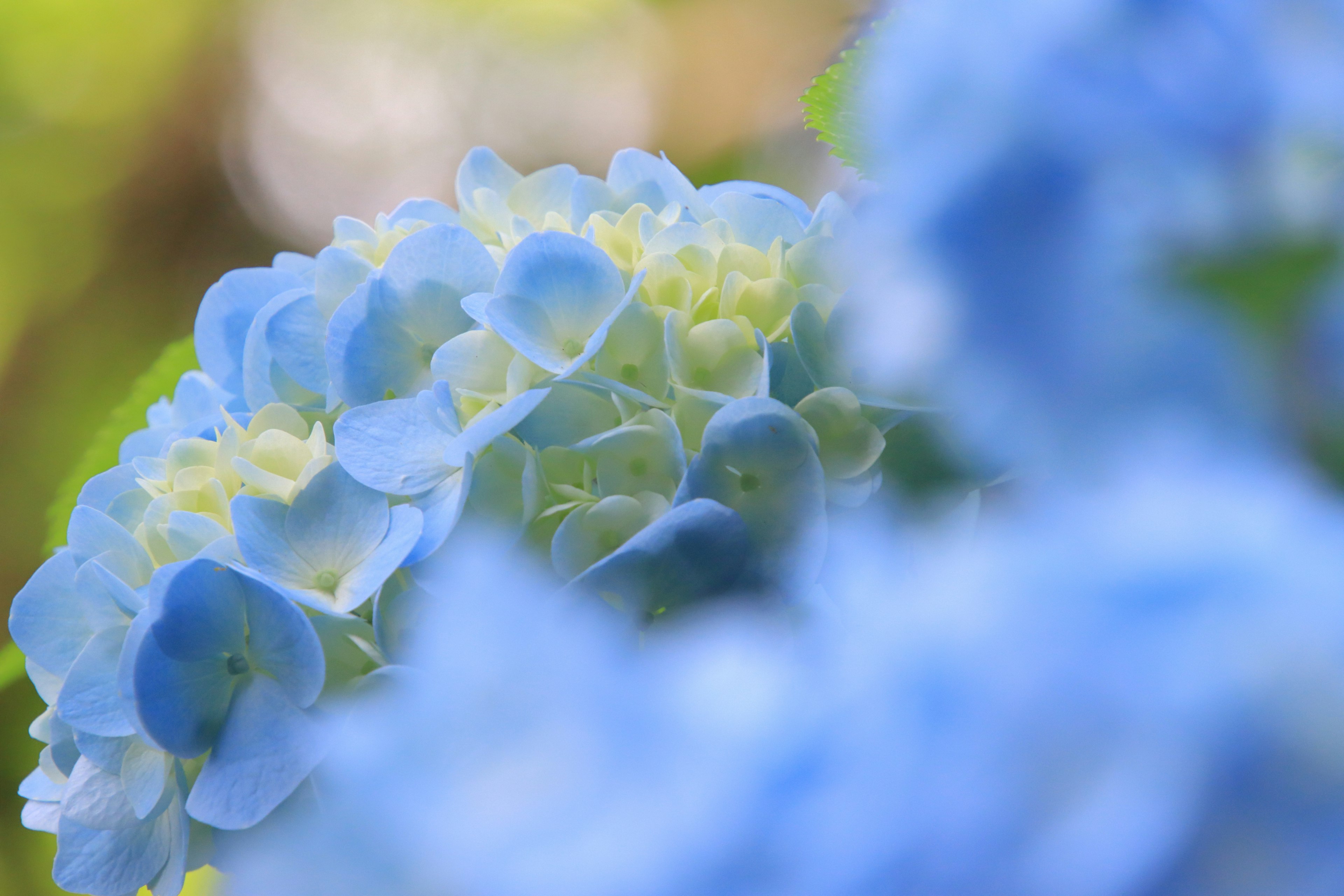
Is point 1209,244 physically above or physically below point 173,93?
below

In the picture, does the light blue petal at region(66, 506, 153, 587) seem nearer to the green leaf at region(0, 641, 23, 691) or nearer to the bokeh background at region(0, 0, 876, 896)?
the green leaf at region(0, 641, 23, 691)

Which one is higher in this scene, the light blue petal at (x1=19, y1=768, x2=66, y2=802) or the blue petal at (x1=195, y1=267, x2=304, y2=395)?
the blue petal at (x1=195, y1=267, x2=304, y2=395)

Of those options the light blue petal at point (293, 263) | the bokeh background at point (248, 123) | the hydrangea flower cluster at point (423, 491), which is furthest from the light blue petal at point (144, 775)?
the bokeh background at point (248, 123)

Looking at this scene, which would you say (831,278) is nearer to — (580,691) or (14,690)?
(580,691)

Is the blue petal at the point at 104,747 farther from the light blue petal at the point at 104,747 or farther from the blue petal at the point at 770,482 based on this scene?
the blue petal at the point at 770,482

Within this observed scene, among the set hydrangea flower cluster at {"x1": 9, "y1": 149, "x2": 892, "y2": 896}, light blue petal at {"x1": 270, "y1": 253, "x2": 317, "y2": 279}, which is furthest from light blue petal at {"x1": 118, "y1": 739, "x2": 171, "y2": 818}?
light blue petal at {"x1": 270, "y1": 253, "x2": 317, "y2": 279}

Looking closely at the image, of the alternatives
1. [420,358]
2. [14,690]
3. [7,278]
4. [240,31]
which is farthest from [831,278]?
[240,31]

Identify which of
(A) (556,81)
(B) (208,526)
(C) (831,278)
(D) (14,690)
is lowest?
(D) (14,690)

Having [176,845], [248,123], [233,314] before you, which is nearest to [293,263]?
[233,314]
